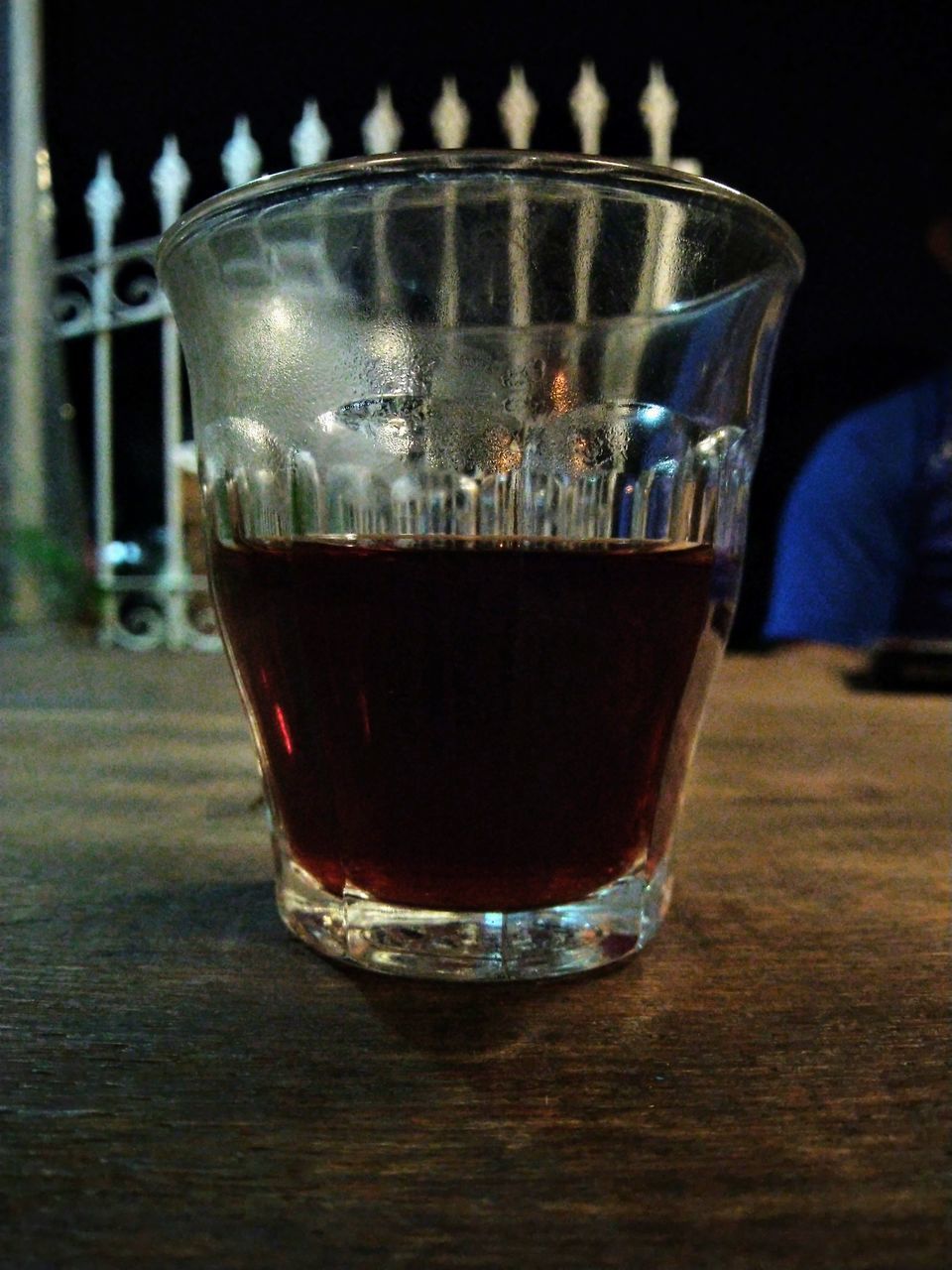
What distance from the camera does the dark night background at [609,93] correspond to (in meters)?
3.04

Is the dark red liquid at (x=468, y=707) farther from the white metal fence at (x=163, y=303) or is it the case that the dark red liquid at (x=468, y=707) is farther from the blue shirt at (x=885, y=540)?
the white metal fence at (x=163, y=303)

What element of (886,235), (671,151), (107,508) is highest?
(671,151)

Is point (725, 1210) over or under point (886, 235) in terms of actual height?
under

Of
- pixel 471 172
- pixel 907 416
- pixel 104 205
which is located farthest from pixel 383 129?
pixel 471 172

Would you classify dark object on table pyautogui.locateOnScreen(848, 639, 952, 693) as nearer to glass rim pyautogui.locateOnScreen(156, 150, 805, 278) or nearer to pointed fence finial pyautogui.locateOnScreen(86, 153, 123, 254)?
glass rim pyautogui.locateOnScreen(156, 150, 805, 278)

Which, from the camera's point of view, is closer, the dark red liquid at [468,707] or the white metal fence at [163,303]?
the dark red liquid at [468,707]

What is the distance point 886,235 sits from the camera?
315 cm

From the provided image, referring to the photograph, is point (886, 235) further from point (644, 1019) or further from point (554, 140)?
point (644, 1019)

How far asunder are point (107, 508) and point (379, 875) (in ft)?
9.74

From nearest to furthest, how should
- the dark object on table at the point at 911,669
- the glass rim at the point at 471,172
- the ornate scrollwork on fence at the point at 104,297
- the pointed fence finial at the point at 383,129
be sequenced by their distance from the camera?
the glass rim at the point at 471,172 → the dark object on table at the point at 911,669 → the pointed fence finial at the point at 383,129 → the ornate scrollwork on fence at the point at 104,297

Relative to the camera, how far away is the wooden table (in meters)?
0.15

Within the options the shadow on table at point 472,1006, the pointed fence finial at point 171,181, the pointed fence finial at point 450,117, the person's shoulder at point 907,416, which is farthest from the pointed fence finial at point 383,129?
the shadow on table at point 472,1006

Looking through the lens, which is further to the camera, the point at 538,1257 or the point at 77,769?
the point at 77,769

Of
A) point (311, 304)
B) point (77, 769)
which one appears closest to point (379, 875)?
Result: point (311, 304)
